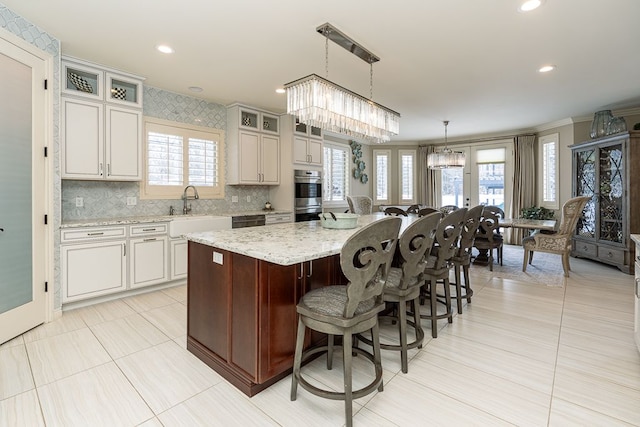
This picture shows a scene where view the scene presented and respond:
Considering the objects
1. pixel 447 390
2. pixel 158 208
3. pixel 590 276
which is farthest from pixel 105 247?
pixel 590 276

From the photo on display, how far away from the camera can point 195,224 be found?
4.05 metres

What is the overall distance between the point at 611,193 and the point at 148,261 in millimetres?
6899

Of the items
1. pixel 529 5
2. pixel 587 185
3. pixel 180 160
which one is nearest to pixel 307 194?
pixel 180 160

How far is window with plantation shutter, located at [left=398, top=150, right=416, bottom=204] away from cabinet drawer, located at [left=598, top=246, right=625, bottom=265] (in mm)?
4128

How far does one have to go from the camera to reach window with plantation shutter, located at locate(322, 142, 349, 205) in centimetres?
716

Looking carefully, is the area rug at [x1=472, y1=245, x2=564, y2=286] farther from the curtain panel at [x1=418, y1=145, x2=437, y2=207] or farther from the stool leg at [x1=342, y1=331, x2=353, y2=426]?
the stool leg at [x1=342, y1=331, x2=353, y2=426]

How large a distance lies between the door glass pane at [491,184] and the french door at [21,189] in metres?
8.05

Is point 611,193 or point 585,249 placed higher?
point 611,193

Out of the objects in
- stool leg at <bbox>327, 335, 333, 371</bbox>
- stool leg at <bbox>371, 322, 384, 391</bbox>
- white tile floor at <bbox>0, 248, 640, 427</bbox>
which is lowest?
white tile floor at <bbox>0, 248, 640, 427</bbox>

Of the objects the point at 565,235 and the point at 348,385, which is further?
the point at 565,235

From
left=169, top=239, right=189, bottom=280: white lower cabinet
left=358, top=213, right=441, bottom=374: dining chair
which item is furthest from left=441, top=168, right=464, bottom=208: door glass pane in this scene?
left=169, top=239, right=189, bottom=280: white lower cabinet

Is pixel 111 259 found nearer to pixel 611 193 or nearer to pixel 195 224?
pixel 195 224

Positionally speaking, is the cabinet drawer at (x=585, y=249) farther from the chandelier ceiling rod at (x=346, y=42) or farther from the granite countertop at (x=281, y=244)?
the granite countertop at (x=281, y=244)

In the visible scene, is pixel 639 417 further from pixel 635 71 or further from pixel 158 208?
pixel 158 208
